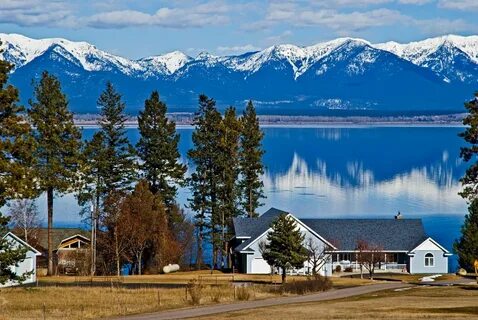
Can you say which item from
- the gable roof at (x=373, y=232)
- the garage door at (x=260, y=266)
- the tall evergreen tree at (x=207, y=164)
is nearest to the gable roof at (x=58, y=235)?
the tall evergreen tree at (x=207, y=164)

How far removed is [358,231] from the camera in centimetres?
9050

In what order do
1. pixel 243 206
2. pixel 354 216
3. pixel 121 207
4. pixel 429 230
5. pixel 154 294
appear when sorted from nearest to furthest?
1. pixel 154 294
2. pixel 121 207
3. pixel 243 206
4. pixel 429 230
5. pixel 354 216

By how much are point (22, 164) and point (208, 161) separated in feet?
144

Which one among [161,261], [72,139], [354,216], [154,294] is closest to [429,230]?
[354,216]

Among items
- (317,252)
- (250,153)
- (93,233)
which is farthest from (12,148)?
(250,153)

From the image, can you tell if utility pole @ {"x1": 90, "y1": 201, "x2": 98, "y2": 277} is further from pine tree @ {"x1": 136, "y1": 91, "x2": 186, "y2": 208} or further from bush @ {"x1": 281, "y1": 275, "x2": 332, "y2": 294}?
bush @ {"x1": 281, "y1": 275, "x2": 332, "y2": 294}

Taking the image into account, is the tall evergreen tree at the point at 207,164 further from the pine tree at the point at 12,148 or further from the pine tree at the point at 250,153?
the pine tree at the point at 12,148

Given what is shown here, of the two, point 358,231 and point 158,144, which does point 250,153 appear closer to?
point 158,144

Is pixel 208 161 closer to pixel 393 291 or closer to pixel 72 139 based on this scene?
pixel 72 139

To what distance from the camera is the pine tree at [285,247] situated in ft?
235

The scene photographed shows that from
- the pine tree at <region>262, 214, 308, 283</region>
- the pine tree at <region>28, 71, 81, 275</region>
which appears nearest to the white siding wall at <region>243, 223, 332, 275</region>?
the pine tree at <region>262, 214, 308, 283</region>

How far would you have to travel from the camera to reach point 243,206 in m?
92.8

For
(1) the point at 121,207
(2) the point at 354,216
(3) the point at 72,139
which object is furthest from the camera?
(2) the point at 354,216

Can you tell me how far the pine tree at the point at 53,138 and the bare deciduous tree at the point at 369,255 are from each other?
83.7ft
